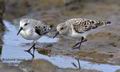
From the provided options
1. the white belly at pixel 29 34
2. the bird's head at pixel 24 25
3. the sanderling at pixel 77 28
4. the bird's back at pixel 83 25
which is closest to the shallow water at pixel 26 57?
the white belly at pixel 29 34

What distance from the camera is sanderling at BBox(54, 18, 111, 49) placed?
1378cm

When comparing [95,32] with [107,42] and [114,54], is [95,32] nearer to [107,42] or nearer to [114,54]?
[107,42]

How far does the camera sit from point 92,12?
21.0 meters

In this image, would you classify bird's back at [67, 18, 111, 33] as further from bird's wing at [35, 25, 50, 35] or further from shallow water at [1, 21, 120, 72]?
shallow water at [1, 21, 120, 72]

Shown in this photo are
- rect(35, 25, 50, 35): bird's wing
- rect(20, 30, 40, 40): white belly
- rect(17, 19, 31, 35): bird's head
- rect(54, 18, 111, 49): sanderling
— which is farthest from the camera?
rect(54, 18, 111, 49): sanderling

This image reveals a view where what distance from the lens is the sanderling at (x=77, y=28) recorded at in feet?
45.2

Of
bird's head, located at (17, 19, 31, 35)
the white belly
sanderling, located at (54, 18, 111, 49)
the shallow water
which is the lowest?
the shallow water

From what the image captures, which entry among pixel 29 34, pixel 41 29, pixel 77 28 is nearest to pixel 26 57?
pixel 29 34

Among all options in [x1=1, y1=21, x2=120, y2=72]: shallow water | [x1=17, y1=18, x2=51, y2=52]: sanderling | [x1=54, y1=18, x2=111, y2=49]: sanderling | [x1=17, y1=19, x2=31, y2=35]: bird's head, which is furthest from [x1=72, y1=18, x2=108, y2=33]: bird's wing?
[x1=17, y1=19, x2=31, y2=35]: bird's head

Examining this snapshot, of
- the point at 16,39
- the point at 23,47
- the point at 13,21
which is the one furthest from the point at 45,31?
the point at 13,21

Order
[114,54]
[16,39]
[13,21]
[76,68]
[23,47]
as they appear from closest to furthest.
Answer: [76,68]
[114,54]
[23,47]
[16,39]
[13,21]

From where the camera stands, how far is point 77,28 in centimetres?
1391

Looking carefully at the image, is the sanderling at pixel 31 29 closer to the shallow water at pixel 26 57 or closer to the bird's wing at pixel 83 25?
the shallow water at pixel 26 57

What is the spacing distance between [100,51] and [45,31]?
5.41ft
